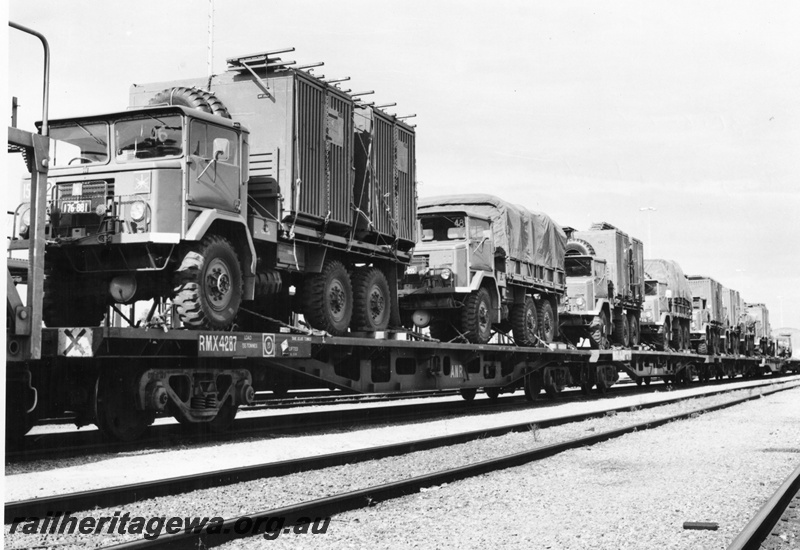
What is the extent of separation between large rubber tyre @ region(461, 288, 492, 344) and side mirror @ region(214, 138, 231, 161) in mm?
6917

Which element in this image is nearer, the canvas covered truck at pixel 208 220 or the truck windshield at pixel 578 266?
the canvas covered truck at pixel 208 220

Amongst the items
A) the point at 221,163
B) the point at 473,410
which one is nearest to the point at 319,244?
the point at 221,163

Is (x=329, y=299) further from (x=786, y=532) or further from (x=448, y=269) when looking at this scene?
(x=786, y=532)

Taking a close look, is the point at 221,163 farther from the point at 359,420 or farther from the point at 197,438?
the point at 359,420

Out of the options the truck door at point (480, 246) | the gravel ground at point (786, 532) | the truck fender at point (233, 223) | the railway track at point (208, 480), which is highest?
the truck door at point (480, 246)

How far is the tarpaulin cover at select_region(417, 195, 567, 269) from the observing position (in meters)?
17.8

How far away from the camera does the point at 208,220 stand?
392 inches

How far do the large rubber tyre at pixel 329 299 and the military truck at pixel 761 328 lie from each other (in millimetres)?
41480

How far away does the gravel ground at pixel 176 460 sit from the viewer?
24.9 ft

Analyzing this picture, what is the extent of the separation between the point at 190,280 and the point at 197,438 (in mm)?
2114

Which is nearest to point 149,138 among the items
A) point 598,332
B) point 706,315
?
point 598,332

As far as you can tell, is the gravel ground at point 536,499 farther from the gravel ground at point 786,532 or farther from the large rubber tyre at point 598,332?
the large rubber tyre at point 598,332

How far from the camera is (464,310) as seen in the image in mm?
16578

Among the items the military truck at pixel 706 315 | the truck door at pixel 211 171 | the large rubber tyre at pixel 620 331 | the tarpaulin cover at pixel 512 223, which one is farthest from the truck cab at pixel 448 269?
the military truck at pixel 706 315
